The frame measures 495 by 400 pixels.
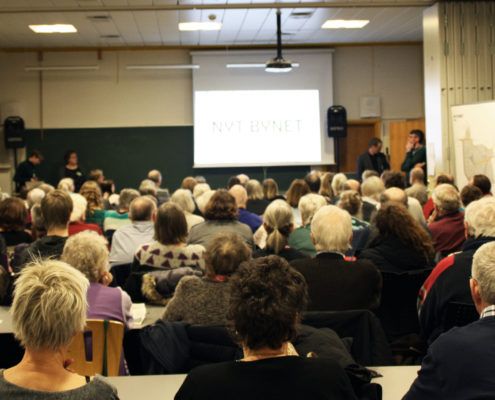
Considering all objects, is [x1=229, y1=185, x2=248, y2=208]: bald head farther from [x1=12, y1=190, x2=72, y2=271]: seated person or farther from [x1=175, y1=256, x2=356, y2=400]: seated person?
[x1=175, y1=256, x2=356, y2=400]: seated person

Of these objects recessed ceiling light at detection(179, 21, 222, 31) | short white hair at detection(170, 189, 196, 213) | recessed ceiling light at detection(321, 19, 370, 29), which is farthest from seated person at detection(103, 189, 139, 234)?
recessed ceiling light at detection(321, 19, 370, 29)

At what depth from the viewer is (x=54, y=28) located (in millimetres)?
11680

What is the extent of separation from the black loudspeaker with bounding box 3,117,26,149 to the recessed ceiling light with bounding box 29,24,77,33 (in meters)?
2.74

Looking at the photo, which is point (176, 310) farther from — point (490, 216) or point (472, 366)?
point (490, 216)

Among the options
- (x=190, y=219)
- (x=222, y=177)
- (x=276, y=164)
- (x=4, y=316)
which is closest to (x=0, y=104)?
(x=222, y=177)

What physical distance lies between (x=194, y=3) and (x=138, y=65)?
17.4 feet

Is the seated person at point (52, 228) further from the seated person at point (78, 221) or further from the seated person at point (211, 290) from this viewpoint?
the seated person at point (211, 290)

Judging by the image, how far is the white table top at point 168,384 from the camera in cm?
255

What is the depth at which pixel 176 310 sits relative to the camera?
10.4 feet

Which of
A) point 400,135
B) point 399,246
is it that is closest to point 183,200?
point 399,246

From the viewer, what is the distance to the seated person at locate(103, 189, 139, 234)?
22.1ft

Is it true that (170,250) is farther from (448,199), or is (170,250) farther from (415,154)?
(415,154)

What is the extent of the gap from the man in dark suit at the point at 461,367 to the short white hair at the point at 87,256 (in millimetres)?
1776

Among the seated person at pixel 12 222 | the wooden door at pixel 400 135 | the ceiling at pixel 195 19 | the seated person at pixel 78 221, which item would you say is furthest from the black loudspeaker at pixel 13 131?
the seated person at pixel 12 222
